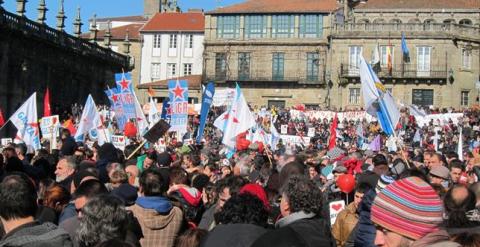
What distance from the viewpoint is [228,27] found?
67.9 metres

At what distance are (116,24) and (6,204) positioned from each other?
8196 centimetres

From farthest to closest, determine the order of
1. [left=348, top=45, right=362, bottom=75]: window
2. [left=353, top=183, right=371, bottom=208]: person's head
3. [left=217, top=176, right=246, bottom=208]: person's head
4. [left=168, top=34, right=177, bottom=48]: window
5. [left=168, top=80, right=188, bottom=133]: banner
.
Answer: [left=168, top=34, right=177, bottom=48]: window, [left=348, top=45, right=362, bottom=75]: window, [left=168, top=80, right=188, bottom=133]: banner, [left=217, top=176, right=246, bottom=208]: person's head, [left=353, top=183, right=371, bottom=208]: person's head

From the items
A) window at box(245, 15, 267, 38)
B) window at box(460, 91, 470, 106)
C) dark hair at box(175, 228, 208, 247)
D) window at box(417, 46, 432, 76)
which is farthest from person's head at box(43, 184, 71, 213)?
window at box(245, 15, 267, 38)

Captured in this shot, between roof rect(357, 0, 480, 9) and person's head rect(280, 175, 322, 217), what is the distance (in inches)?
2484

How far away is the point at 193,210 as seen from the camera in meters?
8.67

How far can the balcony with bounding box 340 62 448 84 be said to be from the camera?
62156mm

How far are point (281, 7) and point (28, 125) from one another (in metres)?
49.0

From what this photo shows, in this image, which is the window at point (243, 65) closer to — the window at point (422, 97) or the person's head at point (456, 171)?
the window at point (422, 97)

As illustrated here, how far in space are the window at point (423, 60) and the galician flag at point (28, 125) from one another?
46.5 meters

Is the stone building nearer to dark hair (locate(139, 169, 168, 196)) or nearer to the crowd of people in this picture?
the crowd of people

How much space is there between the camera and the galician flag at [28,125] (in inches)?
768

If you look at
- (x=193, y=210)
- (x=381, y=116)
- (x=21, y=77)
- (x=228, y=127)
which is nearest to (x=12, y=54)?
(x=21, y=77)

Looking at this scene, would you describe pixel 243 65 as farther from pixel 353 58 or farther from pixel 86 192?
pixel 86 192

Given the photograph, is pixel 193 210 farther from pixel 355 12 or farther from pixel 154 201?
pixel 355 12
